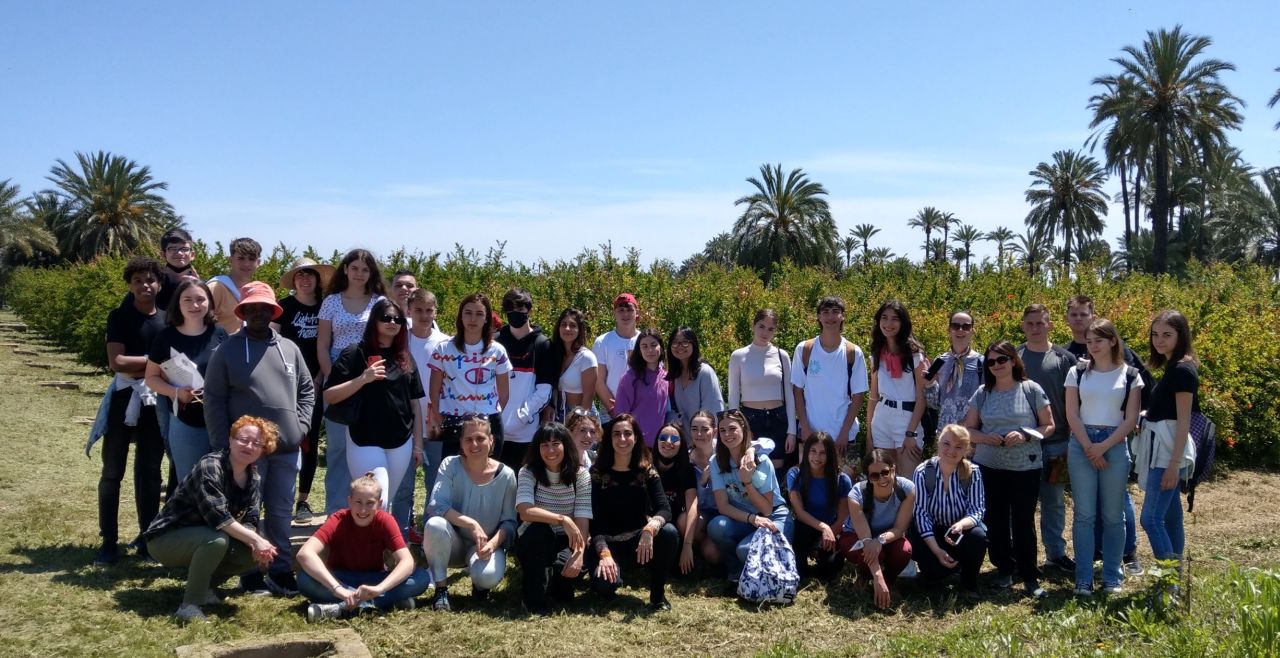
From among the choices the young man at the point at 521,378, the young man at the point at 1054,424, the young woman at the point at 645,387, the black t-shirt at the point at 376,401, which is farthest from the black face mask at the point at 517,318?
the young man at the point at 1054,424

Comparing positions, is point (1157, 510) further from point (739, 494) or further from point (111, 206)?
point (111, 206)

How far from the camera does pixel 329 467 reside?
5.93 m

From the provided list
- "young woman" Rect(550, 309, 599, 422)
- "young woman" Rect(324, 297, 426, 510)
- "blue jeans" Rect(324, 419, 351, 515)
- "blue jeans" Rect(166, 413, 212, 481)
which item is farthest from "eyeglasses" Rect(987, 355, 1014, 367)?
"blue jeans" Rect(166, 413, 212, 481)

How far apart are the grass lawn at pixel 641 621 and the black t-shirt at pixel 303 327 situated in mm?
1638

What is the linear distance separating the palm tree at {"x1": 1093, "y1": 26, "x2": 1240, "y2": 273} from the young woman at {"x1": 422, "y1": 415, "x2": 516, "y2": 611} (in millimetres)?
31311

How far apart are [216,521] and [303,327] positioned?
186 centimetres

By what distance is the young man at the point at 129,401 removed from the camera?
18.5ft

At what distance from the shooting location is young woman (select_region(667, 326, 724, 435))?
21.7ft

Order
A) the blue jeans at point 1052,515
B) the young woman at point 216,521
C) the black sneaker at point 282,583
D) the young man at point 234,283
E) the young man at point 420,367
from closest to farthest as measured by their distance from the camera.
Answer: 1. the young woman at point 216,521
2. the black sneaker at point 282,583
3. the young man at point 234,283
4. the young man at point 420,367
5. the blue jeans at point 1052,515

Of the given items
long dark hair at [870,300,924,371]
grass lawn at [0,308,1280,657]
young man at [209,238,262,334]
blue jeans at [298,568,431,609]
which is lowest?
grass lawn at [0,308,1280,657]

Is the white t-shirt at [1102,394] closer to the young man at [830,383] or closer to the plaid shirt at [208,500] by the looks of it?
the young man at [830,383]

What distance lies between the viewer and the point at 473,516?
5488mm

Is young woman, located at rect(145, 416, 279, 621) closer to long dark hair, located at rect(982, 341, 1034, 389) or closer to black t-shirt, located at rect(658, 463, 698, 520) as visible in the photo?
black t-shirt, located at rect(658, 463, 698, 520)

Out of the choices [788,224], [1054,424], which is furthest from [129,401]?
[788,224]
